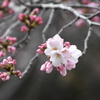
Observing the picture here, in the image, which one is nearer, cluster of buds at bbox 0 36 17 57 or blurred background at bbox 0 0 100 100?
cluster of buds at bbox 0 36 17 57

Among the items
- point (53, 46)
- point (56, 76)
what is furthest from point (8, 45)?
Answer: point (56, 76)

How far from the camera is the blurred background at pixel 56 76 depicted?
220 inches

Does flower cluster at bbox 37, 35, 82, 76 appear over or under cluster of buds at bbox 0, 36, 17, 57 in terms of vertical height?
over

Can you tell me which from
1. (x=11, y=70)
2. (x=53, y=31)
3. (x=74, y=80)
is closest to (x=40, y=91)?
(x=74, y=80)

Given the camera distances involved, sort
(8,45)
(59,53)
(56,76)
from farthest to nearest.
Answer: (56,76), (8,45), (59,53)

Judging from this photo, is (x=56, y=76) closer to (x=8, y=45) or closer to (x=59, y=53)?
(x=8, y=45)

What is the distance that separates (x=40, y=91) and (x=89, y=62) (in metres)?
1.31

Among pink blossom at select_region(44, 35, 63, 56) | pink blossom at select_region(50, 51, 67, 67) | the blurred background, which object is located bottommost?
the blurred background

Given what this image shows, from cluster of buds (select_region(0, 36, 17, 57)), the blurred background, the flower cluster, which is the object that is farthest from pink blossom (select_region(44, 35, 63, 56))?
the blurred background

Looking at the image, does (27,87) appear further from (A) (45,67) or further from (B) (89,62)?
(A) (45,67)

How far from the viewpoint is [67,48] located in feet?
5.54

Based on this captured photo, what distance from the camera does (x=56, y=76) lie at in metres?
6.41

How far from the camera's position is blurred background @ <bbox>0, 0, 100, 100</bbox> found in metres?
5.58

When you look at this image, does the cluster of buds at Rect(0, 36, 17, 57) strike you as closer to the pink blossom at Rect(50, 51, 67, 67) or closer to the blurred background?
the pink blossom at Rect(50, 51, 67, 67)
